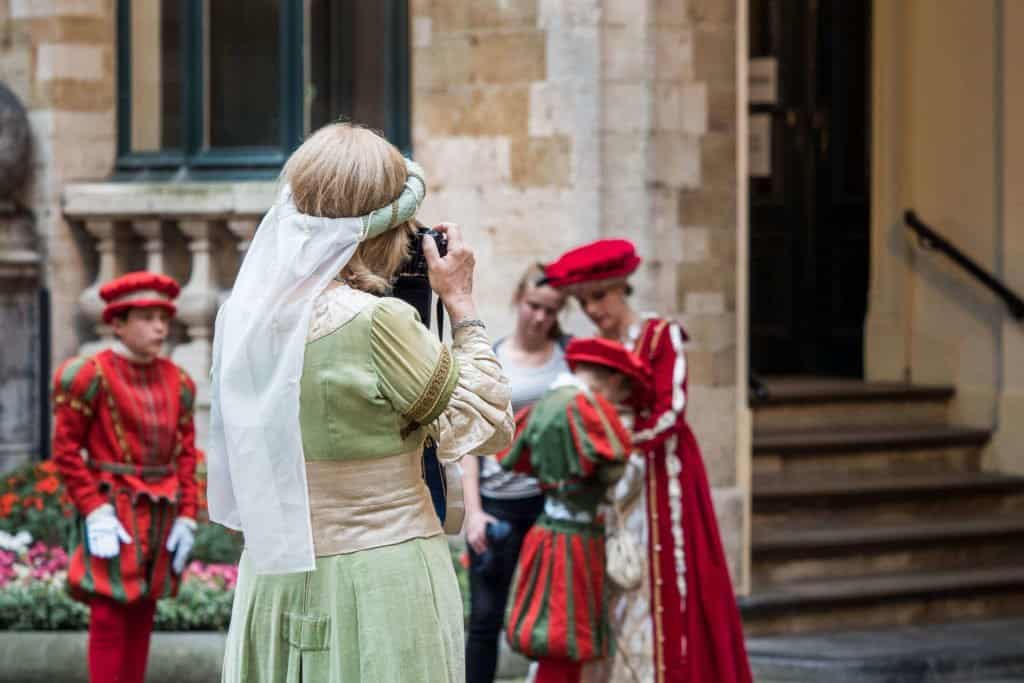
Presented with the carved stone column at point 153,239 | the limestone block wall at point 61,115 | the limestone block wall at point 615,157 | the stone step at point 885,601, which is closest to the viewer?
the limestone block wall at point 615,157

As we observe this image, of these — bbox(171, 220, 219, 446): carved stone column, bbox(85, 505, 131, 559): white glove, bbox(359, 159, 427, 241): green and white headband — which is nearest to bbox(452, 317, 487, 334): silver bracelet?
bbox(359, 159, 427, 241): green and white headband

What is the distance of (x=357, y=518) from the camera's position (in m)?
3.87

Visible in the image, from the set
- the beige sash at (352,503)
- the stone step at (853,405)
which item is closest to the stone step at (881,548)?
the stone step at (853,405)

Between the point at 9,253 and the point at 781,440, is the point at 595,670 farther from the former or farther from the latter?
the point at 9,253

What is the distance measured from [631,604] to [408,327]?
2936 millimetres

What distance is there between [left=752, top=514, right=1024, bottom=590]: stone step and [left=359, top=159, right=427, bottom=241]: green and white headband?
521 cm

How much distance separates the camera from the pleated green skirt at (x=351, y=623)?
151 inches

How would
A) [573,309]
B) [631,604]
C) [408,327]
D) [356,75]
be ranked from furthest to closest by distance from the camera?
[356,75] < [573,309] < [631,604] < [408,327]

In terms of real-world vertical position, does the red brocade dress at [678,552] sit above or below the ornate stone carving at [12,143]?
below

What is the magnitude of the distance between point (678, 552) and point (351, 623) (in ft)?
9.32

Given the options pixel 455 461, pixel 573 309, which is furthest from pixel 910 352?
pixel 455 461

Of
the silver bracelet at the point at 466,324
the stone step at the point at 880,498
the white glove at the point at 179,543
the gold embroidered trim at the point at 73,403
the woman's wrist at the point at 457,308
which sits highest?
the woman's wrist at the point at 457,308

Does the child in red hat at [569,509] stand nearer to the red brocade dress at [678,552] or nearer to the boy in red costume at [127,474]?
the red brocade dress at [678,552]

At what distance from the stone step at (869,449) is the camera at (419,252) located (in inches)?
220
